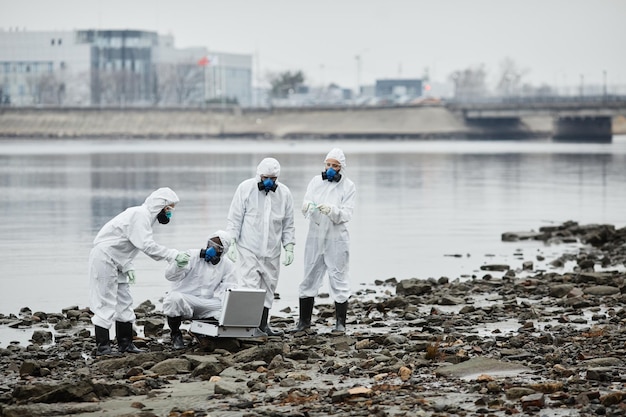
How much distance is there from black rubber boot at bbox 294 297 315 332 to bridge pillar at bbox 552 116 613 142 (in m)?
120

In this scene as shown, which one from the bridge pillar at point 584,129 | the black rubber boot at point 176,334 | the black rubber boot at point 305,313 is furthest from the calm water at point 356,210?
the bridge pillar at point 584,129

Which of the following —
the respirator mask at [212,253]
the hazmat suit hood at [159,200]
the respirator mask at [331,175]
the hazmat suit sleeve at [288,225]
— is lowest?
the respirator mask at [212,253]

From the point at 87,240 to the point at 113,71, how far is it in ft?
560

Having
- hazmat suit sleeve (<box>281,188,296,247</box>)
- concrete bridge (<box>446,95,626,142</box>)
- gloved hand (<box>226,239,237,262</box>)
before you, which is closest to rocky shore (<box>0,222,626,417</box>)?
gloved hand (<box>226,239,237,262</box>)

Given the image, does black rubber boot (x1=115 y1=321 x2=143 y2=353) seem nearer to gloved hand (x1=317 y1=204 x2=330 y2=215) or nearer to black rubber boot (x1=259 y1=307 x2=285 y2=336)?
black rubber boot (x1=259 y1=307 x2=285 y2=336)

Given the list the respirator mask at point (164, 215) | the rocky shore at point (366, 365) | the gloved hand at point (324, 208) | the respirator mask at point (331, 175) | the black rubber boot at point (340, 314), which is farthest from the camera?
the respirator mask at point (331, 175)

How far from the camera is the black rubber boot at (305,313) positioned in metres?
15.1

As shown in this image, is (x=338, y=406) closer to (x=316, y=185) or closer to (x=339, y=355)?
(x=339, y=355)

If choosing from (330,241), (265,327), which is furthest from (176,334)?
(330,241)

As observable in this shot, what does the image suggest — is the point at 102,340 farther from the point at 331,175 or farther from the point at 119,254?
the point at 331,175

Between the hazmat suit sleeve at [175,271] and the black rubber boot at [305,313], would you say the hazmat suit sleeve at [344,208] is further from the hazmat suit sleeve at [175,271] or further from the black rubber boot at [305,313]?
the hazmat suit sleeve at [175,271]

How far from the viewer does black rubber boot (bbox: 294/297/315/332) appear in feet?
49.7

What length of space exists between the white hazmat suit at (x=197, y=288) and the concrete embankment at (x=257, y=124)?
423ft

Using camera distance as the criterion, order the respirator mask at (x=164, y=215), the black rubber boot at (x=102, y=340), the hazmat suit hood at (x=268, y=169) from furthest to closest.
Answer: the hazmat suit hood at (x=268, y=169) → the respirator mask at (x=164, y=215) → the black rubber boot at (x=102, y=340)
